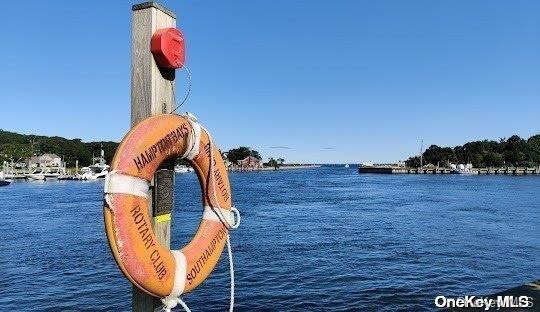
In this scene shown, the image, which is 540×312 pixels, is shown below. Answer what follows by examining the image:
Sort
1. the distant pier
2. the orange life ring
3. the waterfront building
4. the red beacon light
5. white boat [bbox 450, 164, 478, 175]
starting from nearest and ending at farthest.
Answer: the orange life ring → the red beacon light → white boat [bbox 450, 164, 478, 175] → the distant pier → the waterfront building

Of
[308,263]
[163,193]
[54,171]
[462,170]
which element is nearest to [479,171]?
[462,170]

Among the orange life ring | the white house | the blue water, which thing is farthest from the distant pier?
the orange life ring

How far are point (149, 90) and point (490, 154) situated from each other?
142732 mm

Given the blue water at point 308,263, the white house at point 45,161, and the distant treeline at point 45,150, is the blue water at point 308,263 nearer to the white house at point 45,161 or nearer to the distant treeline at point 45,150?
the white house at point 45,161

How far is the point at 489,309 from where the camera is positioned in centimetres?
725

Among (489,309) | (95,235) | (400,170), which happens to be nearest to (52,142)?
(400,170)

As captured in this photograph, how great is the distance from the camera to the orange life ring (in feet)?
8.26

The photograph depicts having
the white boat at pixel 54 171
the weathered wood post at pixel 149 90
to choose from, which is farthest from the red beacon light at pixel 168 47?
the white boat at pixel 54 171

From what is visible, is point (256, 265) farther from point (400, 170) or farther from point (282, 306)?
point (400, 170)

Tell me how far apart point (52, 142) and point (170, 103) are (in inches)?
5138

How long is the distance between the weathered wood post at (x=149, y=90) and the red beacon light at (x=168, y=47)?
4cm

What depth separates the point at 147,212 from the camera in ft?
8.91

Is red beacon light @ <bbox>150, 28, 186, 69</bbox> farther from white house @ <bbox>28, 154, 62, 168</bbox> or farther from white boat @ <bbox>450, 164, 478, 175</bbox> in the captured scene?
white boat @ <bbox>450, 164, 478, 175</bbox>

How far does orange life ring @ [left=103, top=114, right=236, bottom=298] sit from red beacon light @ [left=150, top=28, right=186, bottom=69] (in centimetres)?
39
